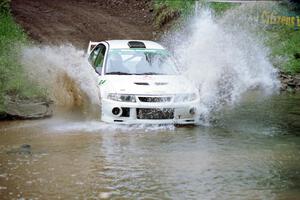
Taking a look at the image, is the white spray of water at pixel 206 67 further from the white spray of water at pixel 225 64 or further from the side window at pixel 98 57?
the side window at pixel 98 57

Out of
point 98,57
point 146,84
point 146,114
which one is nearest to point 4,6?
point 98,57

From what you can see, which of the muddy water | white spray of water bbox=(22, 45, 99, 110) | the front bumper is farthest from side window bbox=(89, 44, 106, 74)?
the front bumper

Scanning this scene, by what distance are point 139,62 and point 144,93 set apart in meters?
1.51

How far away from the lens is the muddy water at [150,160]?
7.38 m

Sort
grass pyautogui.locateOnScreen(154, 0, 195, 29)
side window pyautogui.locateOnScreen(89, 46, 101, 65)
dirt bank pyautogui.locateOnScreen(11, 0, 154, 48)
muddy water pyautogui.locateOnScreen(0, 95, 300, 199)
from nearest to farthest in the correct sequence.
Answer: muddy water pyautogui.locateOnScreen(0, 95, 300, 199)
side window pyautogui.locateOnScreen(89, 46, 101, 65)
dirt bank pyautogui.locateOnScreen(11, 0, 154, 48)
grass pyautogui.locateOnScreen(154, 0, 195, 29)

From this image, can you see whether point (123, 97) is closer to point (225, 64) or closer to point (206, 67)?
point (206, 67)

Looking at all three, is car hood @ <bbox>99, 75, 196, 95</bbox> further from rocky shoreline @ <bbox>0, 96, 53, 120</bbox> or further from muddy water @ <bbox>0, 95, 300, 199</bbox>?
rocky shoreline @ <bbox>0, 96, 53, 120</bbox>

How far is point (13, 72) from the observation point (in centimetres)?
1388

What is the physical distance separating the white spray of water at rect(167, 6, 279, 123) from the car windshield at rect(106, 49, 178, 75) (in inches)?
46.5

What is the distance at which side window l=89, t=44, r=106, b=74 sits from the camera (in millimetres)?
12656

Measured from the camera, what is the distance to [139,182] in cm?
774

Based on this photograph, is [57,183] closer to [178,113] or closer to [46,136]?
[46,136]

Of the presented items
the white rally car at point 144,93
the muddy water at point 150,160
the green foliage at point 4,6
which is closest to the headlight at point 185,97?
the white rally car at point 144,93

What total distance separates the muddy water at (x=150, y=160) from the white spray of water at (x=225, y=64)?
161 cm
